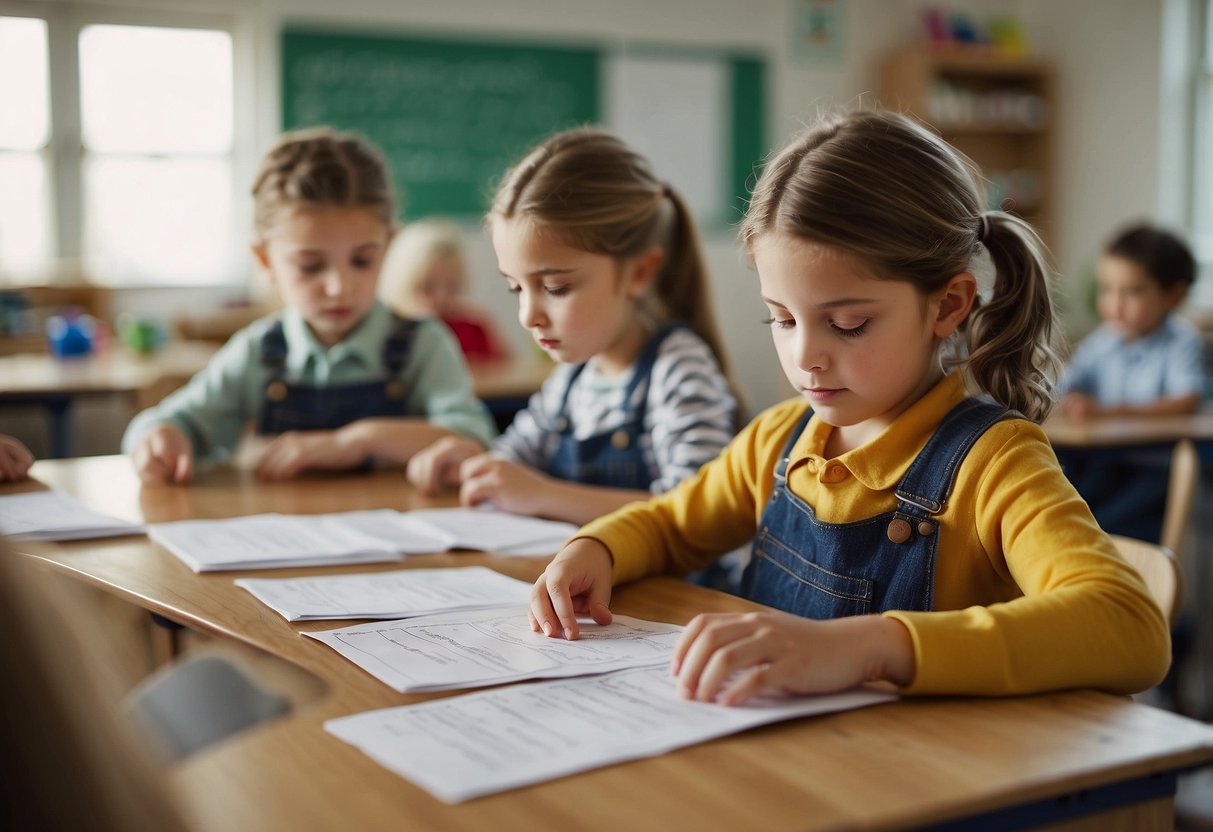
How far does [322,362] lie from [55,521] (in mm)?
657

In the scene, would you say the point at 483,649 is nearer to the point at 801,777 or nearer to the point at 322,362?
the point at 801,777

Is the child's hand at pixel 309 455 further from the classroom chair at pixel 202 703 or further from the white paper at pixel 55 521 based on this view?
the classroom chair at pixel 202 703

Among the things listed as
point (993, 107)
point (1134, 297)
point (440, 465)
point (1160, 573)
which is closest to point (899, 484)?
point (1160, 573)

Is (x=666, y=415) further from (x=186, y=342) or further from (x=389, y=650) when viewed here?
(x=186, y=342)

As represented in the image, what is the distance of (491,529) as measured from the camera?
1.48 m

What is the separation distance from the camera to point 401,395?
6.89ft

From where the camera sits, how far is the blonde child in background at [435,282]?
449 cm

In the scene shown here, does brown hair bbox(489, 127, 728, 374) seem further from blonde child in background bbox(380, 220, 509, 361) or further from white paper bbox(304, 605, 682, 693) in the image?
blonde child in background bbox(380, 220, 509, 361)

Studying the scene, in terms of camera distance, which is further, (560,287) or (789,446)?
(560,287)

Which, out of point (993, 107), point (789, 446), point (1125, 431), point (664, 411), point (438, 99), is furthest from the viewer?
point (993, 107)

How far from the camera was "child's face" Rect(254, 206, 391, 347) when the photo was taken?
1.90 m

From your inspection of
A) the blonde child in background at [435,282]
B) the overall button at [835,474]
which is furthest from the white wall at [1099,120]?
the overall button at [835,474]

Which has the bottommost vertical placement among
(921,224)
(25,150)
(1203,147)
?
(921,224)

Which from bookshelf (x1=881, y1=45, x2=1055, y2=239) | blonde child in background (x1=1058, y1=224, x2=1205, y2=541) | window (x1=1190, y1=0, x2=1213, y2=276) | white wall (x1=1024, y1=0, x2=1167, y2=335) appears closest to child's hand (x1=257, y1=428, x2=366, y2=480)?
blonde child in background (x1=1058, y1=224, x2=1205, y2=541)
